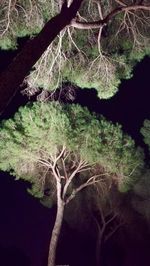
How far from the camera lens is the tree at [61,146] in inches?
546

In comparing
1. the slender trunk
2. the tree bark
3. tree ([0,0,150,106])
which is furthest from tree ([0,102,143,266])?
the tree bark

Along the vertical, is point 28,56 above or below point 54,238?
above

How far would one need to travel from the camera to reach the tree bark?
5.06 metres

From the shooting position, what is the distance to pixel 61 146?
1527 centimetres

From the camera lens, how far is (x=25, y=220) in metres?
38.9

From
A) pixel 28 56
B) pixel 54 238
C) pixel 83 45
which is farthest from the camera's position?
pixel 54 238

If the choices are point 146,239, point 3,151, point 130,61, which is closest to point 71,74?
point 130,61

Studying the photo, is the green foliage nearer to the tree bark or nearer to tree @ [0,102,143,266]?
tree @ [0,102,143,266]

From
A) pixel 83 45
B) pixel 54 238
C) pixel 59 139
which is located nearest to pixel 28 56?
pixel 83 45

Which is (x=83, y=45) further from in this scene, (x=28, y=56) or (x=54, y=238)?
(x=54, y=238)

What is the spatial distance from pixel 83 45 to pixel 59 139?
565cm

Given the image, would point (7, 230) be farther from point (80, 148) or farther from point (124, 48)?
point (124, 48)

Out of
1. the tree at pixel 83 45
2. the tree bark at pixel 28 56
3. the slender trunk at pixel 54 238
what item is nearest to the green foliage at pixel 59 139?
the slender trunk at pixel 54 238

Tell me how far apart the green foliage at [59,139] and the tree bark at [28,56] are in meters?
7.09
